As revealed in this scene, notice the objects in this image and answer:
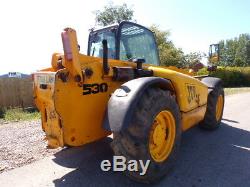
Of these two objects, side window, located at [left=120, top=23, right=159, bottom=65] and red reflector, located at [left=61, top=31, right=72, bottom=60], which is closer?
red reflector, located at [left=61, top=31, right=72, bottom=60]

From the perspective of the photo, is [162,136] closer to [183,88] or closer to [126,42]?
[183,88]

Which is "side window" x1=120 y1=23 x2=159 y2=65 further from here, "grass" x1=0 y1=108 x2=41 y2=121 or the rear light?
"grass" x1=0 y1=108 x2=41 y2=121

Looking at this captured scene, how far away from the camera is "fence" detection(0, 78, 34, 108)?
12.5 m

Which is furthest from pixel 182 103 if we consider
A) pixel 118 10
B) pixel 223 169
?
pixel 118 10

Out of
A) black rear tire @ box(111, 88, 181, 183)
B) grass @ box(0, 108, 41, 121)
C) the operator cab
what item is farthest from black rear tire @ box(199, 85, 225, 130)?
grass @ box(0, 108, 41, 121)

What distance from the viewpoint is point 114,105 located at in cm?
304

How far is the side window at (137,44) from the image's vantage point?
14.7ft

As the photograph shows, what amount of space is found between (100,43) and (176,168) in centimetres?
245

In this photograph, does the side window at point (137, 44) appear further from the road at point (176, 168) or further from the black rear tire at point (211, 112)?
the road at point (176, 168)

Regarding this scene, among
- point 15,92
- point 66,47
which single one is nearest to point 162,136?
point 66,47

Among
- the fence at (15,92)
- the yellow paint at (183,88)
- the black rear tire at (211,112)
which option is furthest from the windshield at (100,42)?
the fence at (15,92)

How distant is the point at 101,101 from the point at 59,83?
644 millimetres

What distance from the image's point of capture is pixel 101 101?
3627mm

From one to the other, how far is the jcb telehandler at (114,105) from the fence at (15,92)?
9605 mm
